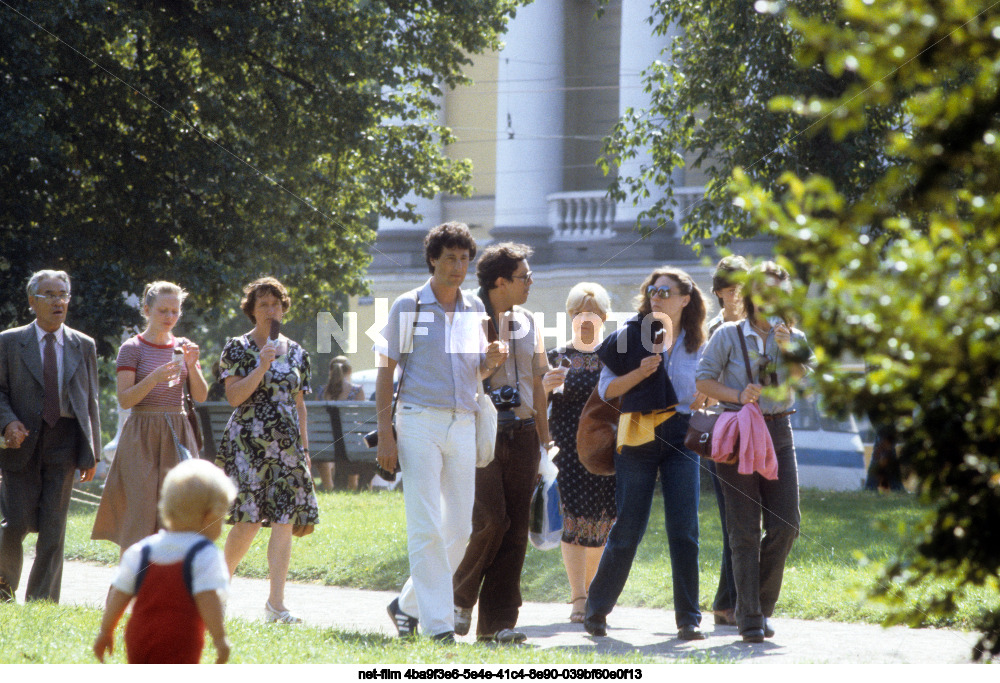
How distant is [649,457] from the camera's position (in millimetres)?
5969

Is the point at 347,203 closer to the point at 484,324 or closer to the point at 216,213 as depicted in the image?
the point at 216,213

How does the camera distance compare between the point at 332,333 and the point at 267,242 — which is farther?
the point at 332,333

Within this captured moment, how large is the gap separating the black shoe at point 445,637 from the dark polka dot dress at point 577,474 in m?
1.62

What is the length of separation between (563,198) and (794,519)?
19138mm

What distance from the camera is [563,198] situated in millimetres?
24547

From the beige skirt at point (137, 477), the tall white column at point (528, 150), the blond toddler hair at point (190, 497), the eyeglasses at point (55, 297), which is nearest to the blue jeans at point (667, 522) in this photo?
the beige skirt at point (137, 477)

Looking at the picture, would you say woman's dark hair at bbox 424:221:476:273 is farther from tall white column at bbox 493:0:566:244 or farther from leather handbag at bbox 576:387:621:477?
tall white column at bbox 493:0:566:244

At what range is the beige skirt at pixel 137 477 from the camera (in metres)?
6.27

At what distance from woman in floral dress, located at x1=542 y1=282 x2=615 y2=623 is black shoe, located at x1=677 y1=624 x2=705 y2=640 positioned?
2.95 feet

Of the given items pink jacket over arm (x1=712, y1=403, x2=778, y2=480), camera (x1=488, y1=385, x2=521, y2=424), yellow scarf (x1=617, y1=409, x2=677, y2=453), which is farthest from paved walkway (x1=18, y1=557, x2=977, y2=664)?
camera (x1=488, y1=385, x2=521, y2=424)

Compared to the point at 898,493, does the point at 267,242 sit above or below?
above

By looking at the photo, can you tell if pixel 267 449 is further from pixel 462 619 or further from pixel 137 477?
pixel 462 619

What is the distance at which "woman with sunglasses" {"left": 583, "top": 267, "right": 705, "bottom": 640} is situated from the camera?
19.2 ft

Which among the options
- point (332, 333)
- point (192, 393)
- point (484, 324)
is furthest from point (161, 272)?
point (484, 324)
